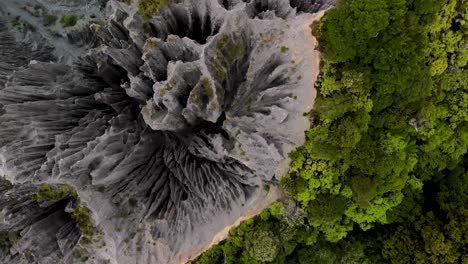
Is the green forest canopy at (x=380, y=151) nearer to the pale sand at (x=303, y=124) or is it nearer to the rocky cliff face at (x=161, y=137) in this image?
the pale sand at (x=303, y=124)

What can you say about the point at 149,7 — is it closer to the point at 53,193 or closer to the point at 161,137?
the point at 161,137

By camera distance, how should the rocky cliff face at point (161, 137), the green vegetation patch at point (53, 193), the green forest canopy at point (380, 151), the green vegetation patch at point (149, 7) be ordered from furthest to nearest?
1. the green vegetation patch at point (149, 7)
2. the green vegetation patch at point (53, 193)
3. the rocky cliff face at point (161, 137)
4. the green forest canopy at point (380, 151)

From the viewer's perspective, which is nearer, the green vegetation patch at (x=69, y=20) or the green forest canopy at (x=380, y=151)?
the green forest canopy at (x=380, y=151)

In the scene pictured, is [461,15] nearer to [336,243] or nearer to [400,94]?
[400,94]

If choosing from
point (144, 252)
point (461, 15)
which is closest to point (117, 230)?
point (144, 252)

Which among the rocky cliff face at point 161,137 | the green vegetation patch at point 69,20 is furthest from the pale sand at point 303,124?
the green vegetation patch at point 69,20

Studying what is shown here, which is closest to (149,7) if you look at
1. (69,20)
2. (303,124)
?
(303,124)
